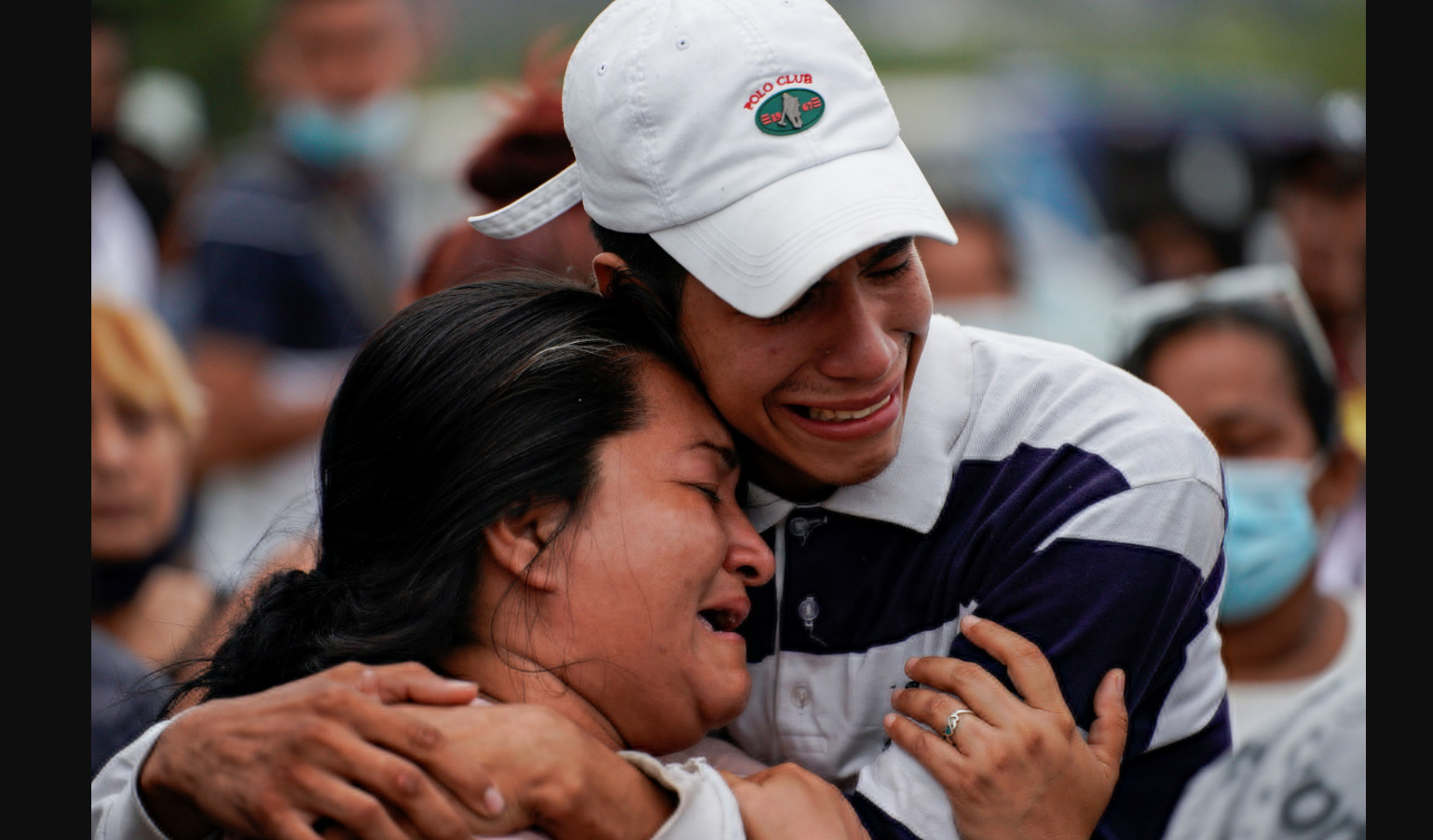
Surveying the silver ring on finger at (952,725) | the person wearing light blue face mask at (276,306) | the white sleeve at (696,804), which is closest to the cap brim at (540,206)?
the white sleeve at (696,804)

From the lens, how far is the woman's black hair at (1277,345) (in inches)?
176

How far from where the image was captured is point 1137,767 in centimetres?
258

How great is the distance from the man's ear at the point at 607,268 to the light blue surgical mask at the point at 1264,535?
95.6 inches

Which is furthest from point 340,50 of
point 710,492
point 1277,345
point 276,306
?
point 710,492

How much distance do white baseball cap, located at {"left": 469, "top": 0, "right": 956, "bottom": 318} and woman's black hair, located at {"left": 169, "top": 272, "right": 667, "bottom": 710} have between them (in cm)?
26

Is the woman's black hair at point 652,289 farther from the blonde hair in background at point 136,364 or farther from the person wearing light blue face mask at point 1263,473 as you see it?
the blonde hair in background at point 136,364

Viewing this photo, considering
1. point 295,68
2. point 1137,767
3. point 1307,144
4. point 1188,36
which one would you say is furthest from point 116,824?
point 1188,36

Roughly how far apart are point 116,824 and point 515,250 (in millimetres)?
1729

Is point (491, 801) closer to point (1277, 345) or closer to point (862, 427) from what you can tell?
point (862, 427)

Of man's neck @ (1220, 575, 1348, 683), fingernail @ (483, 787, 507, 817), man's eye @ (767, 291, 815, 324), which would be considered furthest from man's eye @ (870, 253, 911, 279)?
man's neck @ (1220, 575, 1348, 683)

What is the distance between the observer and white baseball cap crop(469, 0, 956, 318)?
2252 millimetres

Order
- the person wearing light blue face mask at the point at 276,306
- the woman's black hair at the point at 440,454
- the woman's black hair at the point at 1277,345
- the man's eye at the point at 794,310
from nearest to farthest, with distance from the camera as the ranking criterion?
the man's eye at the point at 794,310 < the woman's black hair at the point at 440,454 < the woman's black hair at the point at 1277,345 < the person wearing light blue face mask at the point at 276,306

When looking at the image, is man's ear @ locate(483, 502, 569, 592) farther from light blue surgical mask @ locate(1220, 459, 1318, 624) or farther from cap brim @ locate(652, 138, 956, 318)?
light blue surgical mask @ locate(1220, 459, 1318, 624)

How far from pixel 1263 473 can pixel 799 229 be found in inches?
102
